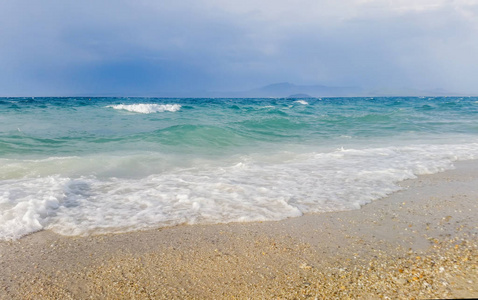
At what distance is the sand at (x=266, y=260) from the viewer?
250 centimetres

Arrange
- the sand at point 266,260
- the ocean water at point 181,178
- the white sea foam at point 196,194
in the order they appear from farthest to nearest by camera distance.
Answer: the ocean water at point 181,178
the white sea foam at point 196,194
the sand at point 266,260

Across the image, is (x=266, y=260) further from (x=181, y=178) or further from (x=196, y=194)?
(x=181, y=178)

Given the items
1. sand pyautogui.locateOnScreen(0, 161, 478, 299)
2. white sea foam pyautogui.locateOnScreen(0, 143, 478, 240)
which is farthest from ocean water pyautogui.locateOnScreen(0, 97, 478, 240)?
sand pyautogui.locateOnScreen(0, 161, 478, 299)

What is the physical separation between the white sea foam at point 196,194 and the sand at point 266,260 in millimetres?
275

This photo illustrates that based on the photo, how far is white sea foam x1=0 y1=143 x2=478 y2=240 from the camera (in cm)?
397

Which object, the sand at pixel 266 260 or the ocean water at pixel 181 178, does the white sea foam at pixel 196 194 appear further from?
the sand at pixel 266 260

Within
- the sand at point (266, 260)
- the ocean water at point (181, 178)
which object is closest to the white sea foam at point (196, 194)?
the ocean water at point (181, 178)

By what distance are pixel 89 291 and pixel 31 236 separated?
1.49 metres

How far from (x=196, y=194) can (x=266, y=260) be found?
2154mm

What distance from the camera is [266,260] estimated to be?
300cm

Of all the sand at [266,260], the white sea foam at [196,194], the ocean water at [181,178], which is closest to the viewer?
the sand at [266,260]

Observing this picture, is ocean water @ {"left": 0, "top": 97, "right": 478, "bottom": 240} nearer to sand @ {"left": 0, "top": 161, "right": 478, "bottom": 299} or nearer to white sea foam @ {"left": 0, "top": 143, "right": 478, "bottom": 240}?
white sea foam @ {"left": 0, "top": 143, "right": 478, "bottom": 240}

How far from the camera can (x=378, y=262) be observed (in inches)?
114

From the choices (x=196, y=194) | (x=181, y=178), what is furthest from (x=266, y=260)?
(x=181, y=178)
